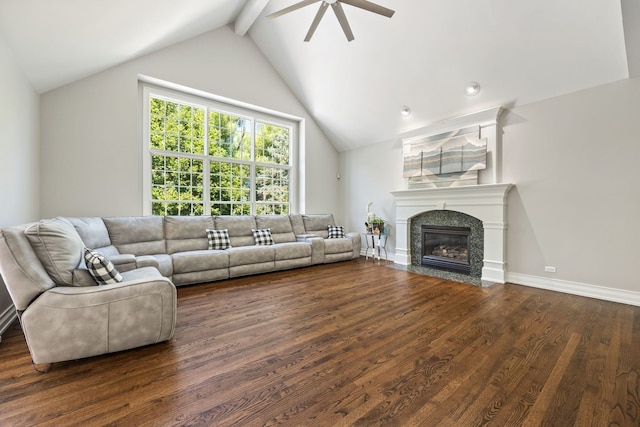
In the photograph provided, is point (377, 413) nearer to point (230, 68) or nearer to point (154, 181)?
point (154, 181)

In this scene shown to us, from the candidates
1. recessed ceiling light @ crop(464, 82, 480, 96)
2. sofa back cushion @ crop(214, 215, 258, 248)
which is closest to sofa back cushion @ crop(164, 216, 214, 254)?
sofa back cushion @ crop(214, 215, 258, 248)

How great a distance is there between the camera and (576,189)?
141 inches

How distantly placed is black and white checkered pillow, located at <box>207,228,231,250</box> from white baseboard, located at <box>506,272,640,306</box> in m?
4.51

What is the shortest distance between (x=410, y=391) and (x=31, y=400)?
2161 mm

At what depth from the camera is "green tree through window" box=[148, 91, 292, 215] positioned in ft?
15.8

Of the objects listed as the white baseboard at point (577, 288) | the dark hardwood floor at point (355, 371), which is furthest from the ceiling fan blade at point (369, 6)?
the white baseboard at point (577, 288)

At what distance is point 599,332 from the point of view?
2.44 meters

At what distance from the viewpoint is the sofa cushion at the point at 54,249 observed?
76.4 inches

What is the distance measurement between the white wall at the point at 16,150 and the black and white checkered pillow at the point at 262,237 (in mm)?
2959

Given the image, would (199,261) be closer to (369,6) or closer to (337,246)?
(337,246)

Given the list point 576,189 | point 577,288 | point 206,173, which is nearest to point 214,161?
point 206,173

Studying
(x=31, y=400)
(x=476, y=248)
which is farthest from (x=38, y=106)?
(x=476, y=248)

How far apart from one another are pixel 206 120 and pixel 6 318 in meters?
3.98

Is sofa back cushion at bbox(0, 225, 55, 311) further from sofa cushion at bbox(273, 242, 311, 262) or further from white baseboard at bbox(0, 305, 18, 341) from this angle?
sofa cushion at bbox(273, 242, 311, 262)
